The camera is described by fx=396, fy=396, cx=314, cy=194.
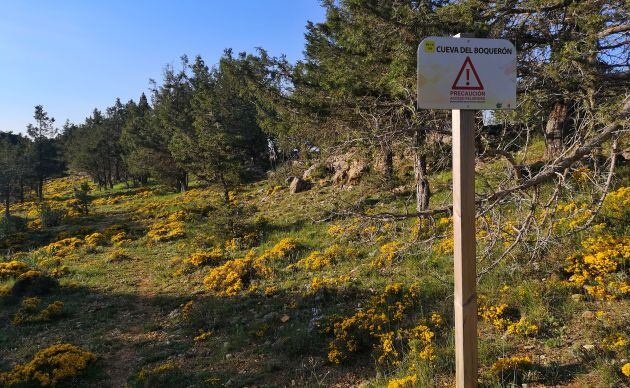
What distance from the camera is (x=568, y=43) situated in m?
5.47

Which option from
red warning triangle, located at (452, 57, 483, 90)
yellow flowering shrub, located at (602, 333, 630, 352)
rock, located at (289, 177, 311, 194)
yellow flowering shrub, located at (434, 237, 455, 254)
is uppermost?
red warning triangle, located at (452, 57, 483, 90)

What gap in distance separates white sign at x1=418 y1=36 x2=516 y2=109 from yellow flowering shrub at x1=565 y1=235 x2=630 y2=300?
360 cm

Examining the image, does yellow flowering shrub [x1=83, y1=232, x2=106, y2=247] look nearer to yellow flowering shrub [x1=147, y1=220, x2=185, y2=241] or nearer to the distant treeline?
yellow flowering shrub [x1=147, y1=220, x2=185, y2=241]

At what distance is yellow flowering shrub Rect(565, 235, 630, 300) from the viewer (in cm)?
498

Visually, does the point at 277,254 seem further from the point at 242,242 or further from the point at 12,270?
the point at 12,270

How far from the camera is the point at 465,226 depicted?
2.96 meters

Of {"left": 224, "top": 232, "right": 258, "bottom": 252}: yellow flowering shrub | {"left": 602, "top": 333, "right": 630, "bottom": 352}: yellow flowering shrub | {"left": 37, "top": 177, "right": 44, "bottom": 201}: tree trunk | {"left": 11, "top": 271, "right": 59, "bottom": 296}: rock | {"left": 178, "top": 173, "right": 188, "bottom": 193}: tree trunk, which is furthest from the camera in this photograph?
{"left": 37, "top": 177, "right": 44, "bottom": 201}: tree trunk

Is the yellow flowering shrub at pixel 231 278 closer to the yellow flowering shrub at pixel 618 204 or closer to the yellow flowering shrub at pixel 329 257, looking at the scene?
the yellow flowering shrub at pixel 329 257

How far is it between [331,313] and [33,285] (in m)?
10.5

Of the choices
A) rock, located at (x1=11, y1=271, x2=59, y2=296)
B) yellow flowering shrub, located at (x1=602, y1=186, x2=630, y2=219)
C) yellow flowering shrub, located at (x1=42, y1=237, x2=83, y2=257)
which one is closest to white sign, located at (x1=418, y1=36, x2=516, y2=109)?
yellow flowering shrub, located at (x1=602, y1=186, x2=630, y2=219)

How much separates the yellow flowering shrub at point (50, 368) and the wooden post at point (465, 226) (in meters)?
6.46

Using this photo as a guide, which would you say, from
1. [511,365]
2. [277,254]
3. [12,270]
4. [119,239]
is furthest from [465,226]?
[119,239]

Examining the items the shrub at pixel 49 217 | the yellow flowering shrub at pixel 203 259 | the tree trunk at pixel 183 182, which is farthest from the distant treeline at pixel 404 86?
the tree trunk at pixel 183 182

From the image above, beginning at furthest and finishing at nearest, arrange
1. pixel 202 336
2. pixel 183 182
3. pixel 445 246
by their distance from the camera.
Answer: pixel 183 182 → pixel 445 246 → pixel 202 336
